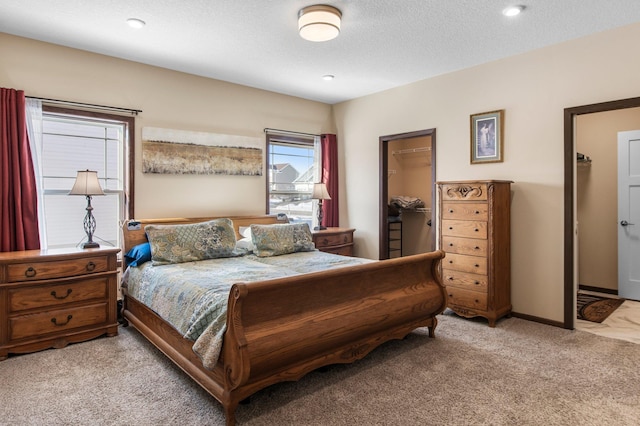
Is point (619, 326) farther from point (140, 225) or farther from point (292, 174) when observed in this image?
point (140, 225)

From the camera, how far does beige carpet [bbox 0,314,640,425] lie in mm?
2109

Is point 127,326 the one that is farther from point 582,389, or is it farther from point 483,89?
point 483,89

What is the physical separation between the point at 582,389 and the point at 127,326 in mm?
3669

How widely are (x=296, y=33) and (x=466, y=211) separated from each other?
2292mm

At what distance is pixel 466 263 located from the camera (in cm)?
379

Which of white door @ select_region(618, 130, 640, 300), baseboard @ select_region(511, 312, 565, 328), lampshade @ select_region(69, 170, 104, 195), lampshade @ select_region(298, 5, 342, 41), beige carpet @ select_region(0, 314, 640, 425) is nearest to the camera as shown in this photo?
beige carpet @ select_region(0, 314, 640, 425)

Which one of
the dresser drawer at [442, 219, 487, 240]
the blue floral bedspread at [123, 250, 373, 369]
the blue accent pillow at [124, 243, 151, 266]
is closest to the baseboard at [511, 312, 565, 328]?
the dresser drawer at [442, 219, 487, 240]

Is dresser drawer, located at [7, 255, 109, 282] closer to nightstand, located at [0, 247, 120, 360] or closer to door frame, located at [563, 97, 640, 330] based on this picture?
nightstand, located at [0, 247, 120, 360]

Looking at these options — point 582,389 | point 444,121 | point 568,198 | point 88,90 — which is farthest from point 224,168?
point 582,389

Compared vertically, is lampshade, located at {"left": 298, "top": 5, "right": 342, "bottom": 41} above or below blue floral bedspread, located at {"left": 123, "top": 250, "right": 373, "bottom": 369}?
above

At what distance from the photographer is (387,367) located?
2717 millimetres

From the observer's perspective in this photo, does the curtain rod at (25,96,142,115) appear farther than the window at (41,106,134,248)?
No

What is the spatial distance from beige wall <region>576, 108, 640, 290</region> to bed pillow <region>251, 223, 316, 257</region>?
3655 millimetres

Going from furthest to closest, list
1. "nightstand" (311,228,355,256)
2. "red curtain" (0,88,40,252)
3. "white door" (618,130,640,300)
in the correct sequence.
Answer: "nightstand" (311,228,355,256)
"white door" (618,130,640,300)
"red curtain" (0,88,40,252)
